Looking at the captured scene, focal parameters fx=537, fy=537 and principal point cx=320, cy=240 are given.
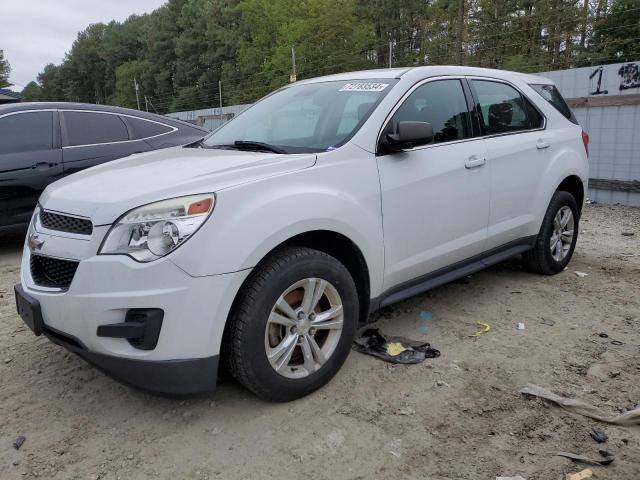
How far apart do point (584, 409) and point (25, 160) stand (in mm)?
5515

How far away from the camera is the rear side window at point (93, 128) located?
5953 mm

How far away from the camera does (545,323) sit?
12.5 ft

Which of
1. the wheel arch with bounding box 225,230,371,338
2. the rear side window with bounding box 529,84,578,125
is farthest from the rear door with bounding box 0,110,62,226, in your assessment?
the rear side window with bounding box 529,84,578,125

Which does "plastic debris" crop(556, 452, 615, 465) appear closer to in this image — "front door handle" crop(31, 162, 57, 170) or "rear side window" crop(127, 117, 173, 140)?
"front door handle" crop(31, 162, 57, 170)

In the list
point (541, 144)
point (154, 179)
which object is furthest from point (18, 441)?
point (541, 144)

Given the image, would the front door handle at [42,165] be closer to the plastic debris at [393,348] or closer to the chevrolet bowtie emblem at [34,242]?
the chevrolet bowtie emblem at [34,242]

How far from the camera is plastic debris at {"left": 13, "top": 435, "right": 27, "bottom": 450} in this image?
2537 millimetres

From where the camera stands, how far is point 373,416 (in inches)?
106

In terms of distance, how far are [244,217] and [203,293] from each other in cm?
39

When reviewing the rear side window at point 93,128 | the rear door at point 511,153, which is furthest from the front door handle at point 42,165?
the rear door at point 511,153

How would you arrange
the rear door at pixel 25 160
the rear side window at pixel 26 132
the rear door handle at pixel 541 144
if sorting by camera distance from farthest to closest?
1. the rear side window at pixel 26 132
2. the rear door at pixel 25 160
3. the rear door handle at pixel 541 144

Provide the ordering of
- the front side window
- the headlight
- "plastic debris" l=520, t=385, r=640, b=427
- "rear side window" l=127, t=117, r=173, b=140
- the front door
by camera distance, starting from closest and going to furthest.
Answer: the headlight
"plastic debris" l=520, t=385, r=640, b=427
the front door
the front side window
"rear side window" l=127, t=117, r=173, b=140

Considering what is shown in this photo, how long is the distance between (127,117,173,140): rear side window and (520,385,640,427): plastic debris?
5.21 metres

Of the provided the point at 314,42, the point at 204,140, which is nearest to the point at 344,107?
the point at 204,140
